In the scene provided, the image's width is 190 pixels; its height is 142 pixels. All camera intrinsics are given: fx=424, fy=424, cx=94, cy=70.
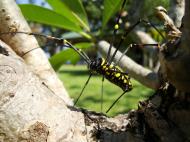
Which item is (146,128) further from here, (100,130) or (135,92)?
(135,92)

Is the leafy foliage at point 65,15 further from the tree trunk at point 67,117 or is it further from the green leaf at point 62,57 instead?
the tree trunk at point 67,117

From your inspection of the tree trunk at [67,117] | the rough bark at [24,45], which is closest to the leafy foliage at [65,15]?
the rough bark at [24,45]

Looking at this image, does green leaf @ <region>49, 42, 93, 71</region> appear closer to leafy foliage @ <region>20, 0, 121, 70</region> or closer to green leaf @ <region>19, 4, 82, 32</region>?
leafy foliage @ <region>20, 0, 121, 70</region>

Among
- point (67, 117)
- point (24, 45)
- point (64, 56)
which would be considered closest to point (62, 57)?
point (64, 56)

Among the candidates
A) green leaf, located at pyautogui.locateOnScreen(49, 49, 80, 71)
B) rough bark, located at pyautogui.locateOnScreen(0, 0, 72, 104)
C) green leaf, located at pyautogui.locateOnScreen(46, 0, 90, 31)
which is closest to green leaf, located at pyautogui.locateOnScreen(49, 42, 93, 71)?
green leaf, located at pyautogui.locateOnScreen(49, 49, 80, 71)

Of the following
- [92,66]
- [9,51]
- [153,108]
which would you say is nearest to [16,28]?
[9,51]

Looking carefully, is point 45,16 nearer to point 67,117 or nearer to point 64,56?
point 64,56
